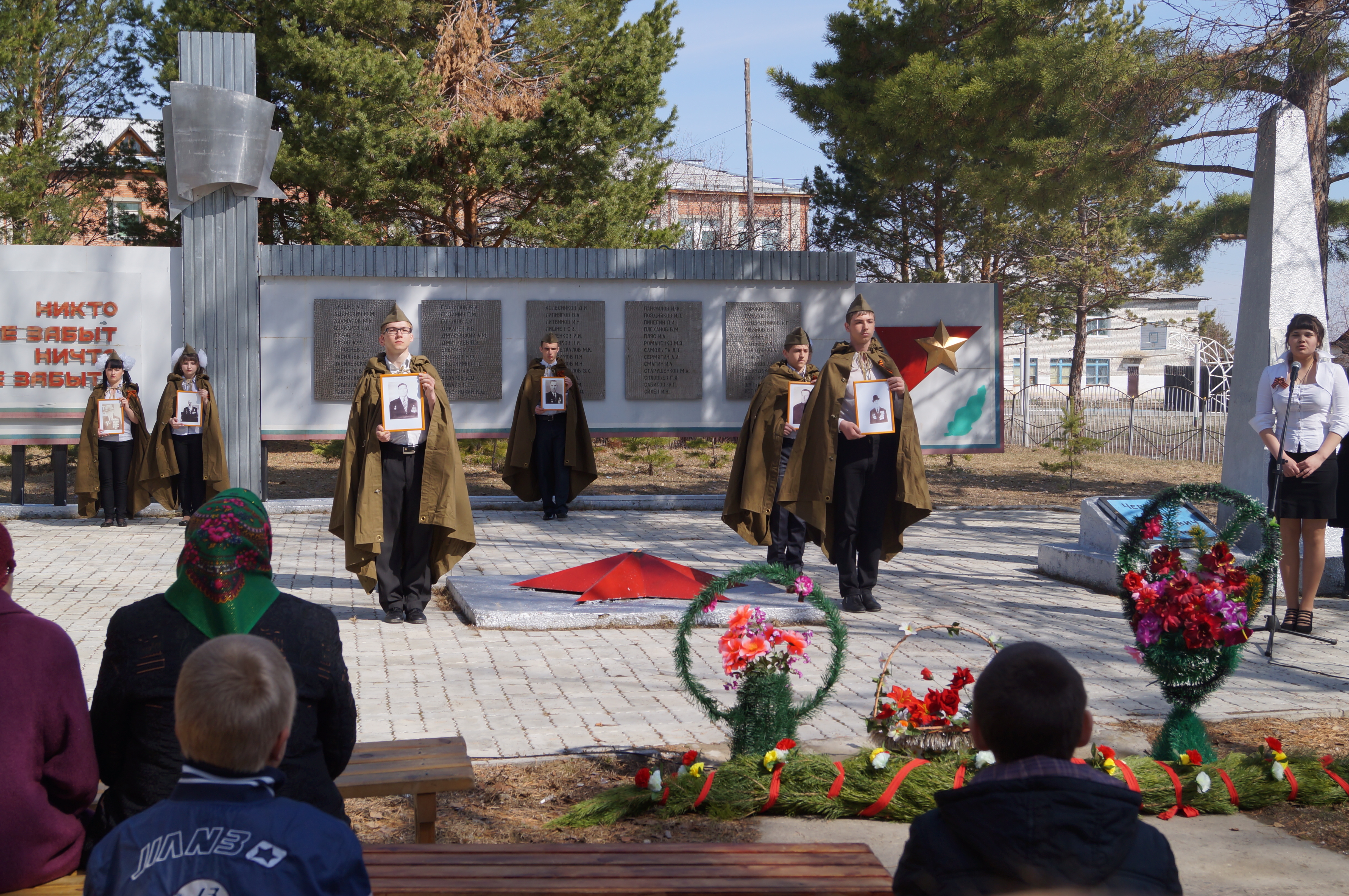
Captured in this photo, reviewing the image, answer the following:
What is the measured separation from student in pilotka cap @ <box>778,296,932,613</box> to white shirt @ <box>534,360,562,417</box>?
5422mm

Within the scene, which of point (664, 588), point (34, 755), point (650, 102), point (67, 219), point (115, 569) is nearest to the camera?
point (34, 755)

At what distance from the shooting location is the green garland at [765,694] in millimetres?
4332

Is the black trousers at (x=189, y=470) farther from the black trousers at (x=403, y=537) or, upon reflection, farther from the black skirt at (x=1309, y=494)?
the black skirt at (x=1309, y=494)

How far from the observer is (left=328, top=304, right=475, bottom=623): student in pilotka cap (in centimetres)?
728

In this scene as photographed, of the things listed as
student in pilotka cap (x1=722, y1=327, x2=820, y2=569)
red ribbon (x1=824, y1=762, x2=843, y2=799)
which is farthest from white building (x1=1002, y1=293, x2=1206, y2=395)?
red ribbon (x1=824, y1=762, x2=843, y2=799)

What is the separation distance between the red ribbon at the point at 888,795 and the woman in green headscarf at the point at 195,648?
2039 mm

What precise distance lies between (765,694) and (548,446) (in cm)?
885

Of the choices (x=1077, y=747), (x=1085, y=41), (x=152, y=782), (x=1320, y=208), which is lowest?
(x=152, y=782)

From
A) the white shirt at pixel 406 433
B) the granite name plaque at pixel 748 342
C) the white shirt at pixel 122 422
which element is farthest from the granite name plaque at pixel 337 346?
the white shirt at pixel 406 433

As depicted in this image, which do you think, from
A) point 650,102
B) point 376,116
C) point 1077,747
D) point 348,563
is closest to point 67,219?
point 376,116

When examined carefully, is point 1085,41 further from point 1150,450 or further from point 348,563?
point 1150,450

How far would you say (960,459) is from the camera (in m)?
21.7

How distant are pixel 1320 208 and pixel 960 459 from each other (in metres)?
10.7

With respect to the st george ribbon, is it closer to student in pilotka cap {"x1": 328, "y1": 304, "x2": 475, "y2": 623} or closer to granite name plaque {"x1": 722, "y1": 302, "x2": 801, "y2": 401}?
granite name plaque {"x1": 722, "y1": 302, "x2": 801, "y2": 401}
